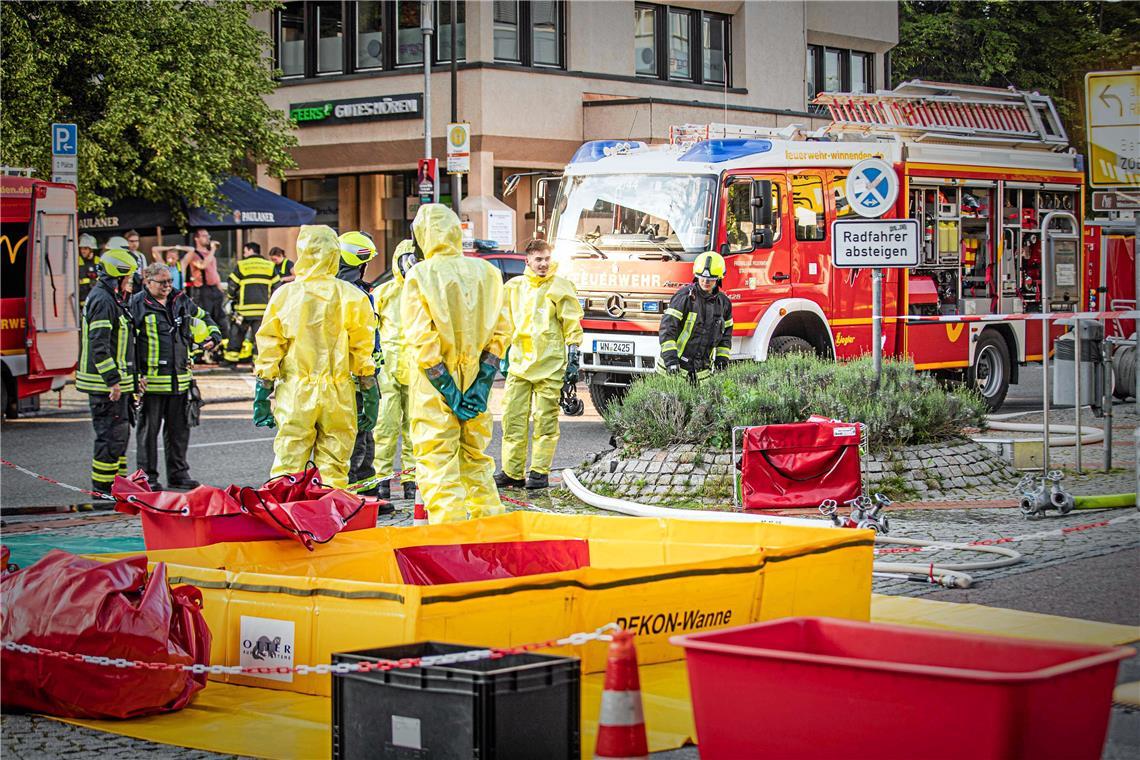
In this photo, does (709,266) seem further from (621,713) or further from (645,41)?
(645,41)

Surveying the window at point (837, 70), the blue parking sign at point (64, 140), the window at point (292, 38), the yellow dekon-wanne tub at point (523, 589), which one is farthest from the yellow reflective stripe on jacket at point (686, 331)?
the window at point (837, 70)

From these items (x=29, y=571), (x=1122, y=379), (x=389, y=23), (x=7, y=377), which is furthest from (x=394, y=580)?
(x=389, y=23)

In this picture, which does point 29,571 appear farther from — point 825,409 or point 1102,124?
point 1102,124

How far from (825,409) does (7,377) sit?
10261 mm

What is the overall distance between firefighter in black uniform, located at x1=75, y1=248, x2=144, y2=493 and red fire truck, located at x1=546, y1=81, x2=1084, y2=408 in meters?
5.93

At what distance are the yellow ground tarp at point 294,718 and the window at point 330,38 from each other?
32.4 metres

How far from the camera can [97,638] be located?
20.7 feet

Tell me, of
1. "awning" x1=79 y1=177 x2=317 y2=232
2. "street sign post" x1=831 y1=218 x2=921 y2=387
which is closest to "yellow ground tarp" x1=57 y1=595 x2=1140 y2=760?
"street sign post" x1=831 y1=218 x2=921 y2=387

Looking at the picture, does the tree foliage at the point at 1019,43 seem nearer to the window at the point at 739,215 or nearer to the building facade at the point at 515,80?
the building facade at the point at 515,80

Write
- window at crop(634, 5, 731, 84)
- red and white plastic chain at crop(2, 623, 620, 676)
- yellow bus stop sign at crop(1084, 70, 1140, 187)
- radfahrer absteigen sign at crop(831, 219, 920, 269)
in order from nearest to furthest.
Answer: red and white plastic chain at crop(2, 623, 620, 676)
yellow bus stop sign at crop(1084, 70, 1140, 187)
radfahrer absteigen sign at crop(831, 219, 920, 269)
window at crop(634, 5, 731, 84)

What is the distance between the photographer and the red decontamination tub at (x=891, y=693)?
168 inches

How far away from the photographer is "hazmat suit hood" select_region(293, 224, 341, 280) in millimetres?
10438

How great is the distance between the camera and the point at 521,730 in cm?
505

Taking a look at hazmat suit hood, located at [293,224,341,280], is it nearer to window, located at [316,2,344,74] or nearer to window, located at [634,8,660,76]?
window, located at [634,8,660,76]
